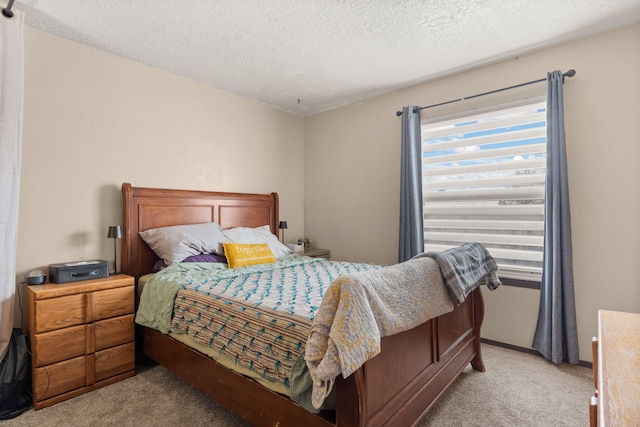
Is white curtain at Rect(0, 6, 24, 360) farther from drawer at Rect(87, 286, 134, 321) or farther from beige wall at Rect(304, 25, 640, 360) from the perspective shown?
beige wall at Rect(304, 25, 640, 360)

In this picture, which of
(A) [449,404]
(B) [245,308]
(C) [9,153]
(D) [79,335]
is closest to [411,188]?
(A) [449,404]

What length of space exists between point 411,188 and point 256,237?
165cm

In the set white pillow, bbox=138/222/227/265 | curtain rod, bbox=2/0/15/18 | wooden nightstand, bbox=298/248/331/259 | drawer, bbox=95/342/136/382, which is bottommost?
drawer, bbox=95/342/136/382

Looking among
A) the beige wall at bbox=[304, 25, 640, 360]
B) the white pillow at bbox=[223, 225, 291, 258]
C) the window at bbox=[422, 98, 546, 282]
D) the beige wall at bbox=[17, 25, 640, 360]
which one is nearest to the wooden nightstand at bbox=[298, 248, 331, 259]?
the white pillow at bbox=[223, 225, 291, 258]

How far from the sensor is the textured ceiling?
2129 mm

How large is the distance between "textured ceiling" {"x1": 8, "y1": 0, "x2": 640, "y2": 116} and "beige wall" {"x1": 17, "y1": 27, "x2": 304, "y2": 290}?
0.20 meters

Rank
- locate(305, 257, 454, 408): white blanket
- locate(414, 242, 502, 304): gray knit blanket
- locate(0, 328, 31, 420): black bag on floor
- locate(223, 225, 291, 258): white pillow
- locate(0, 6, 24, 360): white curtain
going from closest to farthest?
1. locate(305, 257, 454, 408): white blanket
2. locate(414, 242, 502, 304): gray knit blanket
3. locate(0, 328, 31, 420): black bag on floor
4. locate(0, 6, 24, 360): white curtain
5. locate(223, 225, 291, 258): white pillow

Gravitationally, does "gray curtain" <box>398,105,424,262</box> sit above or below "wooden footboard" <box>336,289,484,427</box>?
above

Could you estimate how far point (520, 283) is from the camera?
2.81 metres

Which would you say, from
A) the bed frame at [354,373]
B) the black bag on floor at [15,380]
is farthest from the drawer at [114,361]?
the black bag on floor at [15,380]

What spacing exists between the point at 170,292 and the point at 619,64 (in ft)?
12.0

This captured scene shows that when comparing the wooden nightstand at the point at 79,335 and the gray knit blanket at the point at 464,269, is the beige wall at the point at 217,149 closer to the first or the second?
the wooden nightstand at the point at 79,335

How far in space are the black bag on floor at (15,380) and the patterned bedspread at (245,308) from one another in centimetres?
67

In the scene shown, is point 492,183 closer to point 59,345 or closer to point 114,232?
point 114,232
